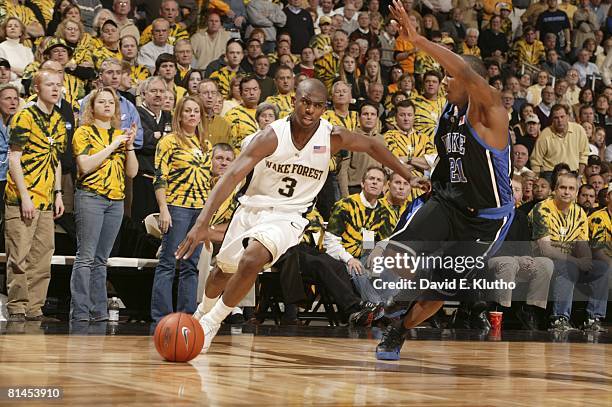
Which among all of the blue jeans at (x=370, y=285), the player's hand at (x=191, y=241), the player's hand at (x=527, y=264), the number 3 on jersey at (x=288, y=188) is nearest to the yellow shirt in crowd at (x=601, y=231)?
the player's hand at (x=527, y=264)

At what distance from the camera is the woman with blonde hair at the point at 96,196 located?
9062 mm

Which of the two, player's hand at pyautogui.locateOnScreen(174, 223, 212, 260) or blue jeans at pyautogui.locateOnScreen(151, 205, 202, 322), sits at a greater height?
player's hand at pyautogui.locateOnScreen(174, 223, 212, 260)

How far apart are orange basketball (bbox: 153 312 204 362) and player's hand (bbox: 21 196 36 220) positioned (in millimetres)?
3271

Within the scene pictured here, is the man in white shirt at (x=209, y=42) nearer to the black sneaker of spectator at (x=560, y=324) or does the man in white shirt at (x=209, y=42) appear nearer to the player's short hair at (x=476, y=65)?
the black sneaker of spectator at (x=560, y=324)

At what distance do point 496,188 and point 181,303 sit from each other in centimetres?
389

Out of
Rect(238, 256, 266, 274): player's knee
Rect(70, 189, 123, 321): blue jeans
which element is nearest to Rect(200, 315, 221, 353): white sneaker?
Rect(238, 256, 266, 274): player's knee

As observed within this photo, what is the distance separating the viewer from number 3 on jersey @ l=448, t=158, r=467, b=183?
6.63m

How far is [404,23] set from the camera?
6.20 meters

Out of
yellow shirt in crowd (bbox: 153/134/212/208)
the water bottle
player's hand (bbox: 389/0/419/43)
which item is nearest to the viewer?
player's hand (bbox: 389/0/419/43)

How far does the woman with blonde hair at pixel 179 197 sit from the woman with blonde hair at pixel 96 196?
38 cm

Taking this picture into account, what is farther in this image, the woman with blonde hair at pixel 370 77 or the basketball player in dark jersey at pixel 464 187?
the woman with blonde hair at pixel 370 77

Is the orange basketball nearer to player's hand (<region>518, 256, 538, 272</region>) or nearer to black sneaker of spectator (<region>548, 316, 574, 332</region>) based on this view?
player's hand (<region>518, 256, 538, 272</region>)

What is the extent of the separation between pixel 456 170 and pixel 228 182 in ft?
5.05

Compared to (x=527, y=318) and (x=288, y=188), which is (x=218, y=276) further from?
(x=527, y=318)
